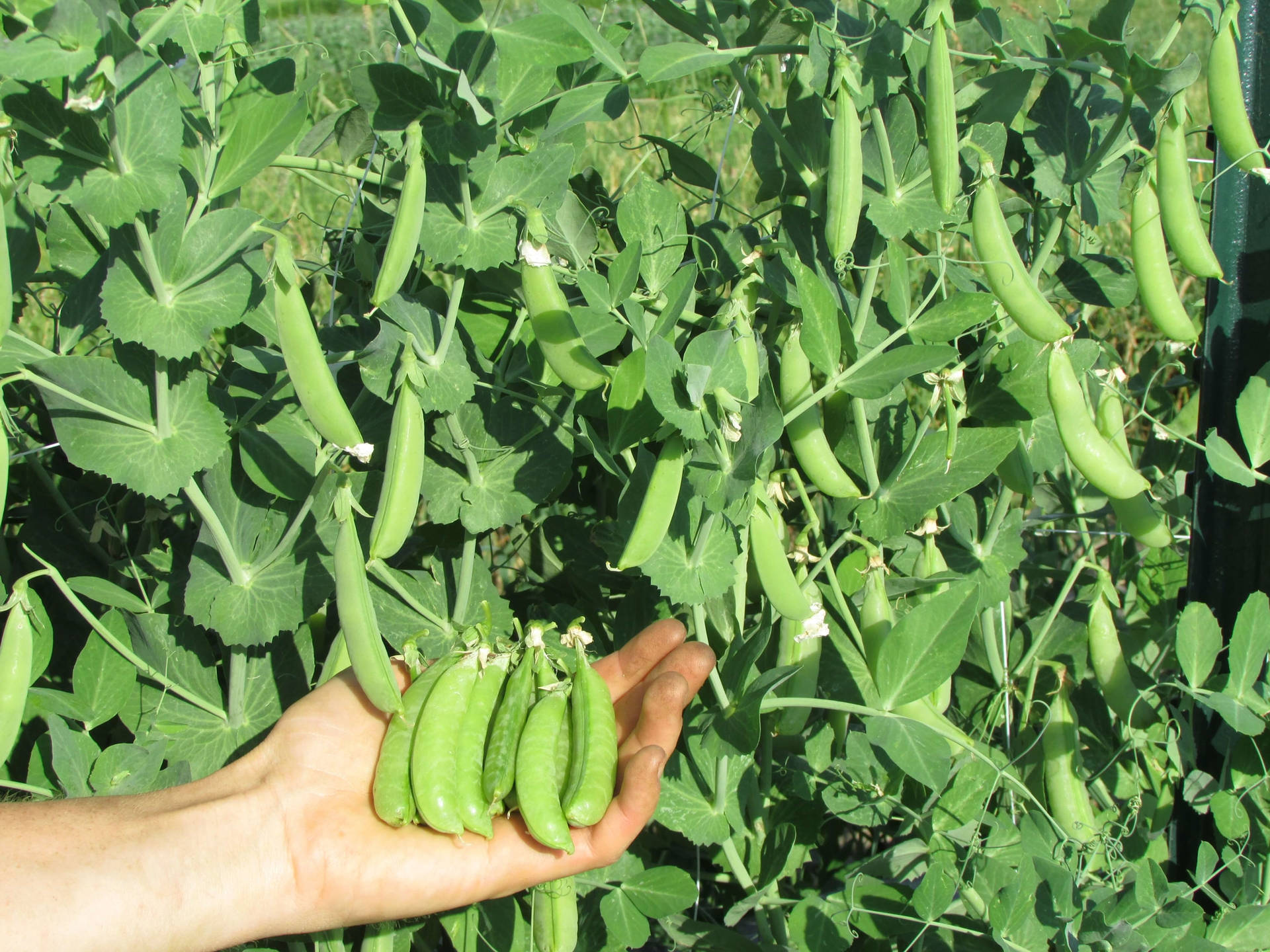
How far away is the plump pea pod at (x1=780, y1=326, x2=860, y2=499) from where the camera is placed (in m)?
1.56

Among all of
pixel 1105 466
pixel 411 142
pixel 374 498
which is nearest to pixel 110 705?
pixel 374 498

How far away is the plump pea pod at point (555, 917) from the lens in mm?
1657

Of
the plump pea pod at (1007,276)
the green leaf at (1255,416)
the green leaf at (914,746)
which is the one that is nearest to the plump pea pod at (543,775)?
the green leaf at (914,746)

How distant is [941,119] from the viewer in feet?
4.53

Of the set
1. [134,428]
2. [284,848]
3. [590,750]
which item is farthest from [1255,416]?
[134,428]

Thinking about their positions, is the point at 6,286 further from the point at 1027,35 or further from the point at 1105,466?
the point at 1105,466

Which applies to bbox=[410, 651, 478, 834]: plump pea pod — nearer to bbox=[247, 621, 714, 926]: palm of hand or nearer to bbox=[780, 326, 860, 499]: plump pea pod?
bbox=[247, 621, 714, 926]: palm of hand

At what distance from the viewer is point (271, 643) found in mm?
1896

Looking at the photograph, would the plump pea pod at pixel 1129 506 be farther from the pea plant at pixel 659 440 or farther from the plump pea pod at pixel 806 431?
the plump pea pod at pixel 806 431

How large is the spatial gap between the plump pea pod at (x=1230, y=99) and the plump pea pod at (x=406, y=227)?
1.18m

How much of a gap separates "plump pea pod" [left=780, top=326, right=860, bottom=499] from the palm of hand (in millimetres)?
344

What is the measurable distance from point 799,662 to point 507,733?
1.74ft

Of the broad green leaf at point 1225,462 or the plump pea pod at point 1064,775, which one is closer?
the broad green leaf at point 1225,462

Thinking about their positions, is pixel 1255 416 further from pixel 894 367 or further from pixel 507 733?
pixel 507 733
